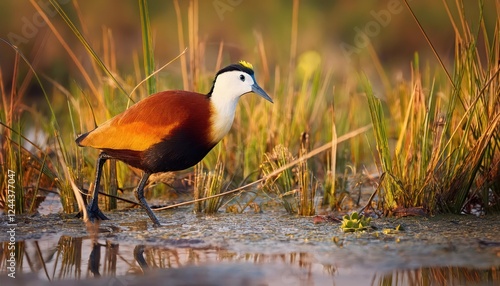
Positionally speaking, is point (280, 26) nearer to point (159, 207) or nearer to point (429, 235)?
point (159, 207)

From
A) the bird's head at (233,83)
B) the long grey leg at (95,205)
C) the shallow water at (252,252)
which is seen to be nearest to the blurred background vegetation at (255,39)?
the long grey leg at (95,205)

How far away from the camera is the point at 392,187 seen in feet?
19.3

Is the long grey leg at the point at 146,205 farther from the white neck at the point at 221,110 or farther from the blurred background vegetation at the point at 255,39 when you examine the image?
the blurred background vegetation at the point at 255,39

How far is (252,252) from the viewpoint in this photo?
501 centimetres

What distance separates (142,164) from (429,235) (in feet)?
6.60

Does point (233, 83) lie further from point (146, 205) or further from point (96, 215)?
point (96, 215)

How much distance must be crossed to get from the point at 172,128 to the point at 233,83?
55 cm

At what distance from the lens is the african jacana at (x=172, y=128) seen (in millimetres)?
5824

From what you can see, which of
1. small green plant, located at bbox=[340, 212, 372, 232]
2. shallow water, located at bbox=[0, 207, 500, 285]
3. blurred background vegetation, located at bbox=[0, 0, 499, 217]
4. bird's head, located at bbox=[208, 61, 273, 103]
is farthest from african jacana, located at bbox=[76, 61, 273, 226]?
blurred background vegetation, located at bbox=[0, 0, 499, 217]

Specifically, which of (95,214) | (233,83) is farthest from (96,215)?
(233,83)

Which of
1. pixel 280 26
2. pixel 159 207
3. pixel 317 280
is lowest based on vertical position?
pixel 317 280

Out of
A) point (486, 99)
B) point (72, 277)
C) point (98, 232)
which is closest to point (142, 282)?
point (72, 277)

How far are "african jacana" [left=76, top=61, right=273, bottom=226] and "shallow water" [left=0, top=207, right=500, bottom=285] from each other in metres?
0.45

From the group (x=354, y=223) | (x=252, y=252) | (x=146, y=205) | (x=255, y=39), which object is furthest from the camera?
(x=255, y=39)
